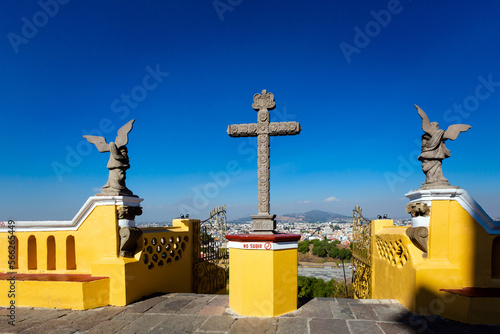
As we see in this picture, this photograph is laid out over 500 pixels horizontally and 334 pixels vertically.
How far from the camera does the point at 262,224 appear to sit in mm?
5184

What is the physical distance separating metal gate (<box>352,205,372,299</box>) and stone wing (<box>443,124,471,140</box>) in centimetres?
329

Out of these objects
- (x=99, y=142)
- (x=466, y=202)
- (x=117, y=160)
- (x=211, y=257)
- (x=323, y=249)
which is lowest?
(x=323, y=249)

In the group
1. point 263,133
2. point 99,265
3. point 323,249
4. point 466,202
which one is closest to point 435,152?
point 466,202

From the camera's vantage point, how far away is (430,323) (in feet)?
14.4

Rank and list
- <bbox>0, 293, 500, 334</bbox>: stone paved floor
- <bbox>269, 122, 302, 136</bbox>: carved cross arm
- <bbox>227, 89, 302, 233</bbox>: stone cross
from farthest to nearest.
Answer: <bbox>269, 122, 302, 136</bbox>: carved cross arm < <bbox>227, 89, 302, 233</bbox>: stone cross < <bbox>0, 293, 500, 334</bbox>: stone paved floor

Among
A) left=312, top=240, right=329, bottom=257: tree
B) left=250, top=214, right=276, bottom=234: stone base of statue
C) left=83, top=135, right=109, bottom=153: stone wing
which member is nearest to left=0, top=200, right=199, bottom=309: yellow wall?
left=83, top=135, right=109, bottom=153: stone wing

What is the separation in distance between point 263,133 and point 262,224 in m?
1.67

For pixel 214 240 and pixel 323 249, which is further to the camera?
pixel 323 249

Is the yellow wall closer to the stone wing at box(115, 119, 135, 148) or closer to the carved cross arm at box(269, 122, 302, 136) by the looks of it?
the stone wing at box(115, 119, 135, 148)

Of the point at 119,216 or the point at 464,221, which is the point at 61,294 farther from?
the point at 464,221

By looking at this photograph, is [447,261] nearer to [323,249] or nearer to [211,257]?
[211,257]

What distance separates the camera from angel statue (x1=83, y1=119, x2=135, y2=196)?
19.1 feet

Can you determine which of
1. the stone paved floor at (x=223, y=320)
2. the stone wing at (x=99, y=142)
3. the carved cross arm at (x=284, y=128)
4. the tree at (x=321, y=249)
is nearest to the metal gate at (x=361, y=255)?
the stone paved floor at (x=223, y=320)

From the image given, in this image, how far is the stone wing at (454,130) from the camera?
5148 mm
